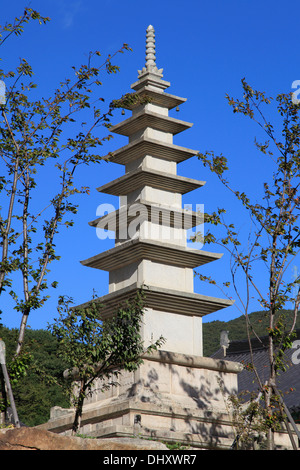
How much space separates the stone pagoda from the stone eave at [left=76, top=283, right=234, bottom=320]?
0.10ft

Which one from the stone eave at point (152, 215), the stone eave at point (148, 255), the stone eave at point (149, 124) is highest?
the stone eave at point (149, 124)

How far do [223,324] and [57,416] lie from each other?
128 feet

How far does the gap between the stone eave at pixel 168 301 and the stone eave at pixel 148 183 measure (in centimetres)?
376

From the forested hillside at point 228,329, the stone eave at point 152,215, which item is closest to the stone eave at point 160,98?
the stone eave at point 152,215

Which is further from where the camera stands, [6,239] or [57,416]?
[57,416]

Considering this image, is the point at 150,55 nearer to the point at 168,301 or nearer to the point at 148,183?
the point at 148,183

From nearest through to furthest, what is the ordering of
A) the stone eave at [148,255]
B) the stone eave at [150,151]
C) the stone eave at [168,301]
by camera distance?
the stone eave at [168,301] < the stone eave at [148,255] < the stone eave at [150,151]

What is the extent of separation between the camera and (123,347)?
16000 mm

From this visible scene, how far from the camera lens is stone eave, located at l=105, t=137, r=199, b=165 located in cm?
2230

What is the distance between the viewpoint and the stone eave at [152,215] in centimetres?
2152

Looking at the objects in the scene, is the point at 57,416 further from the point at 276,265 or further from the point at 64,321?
the point at 276,265

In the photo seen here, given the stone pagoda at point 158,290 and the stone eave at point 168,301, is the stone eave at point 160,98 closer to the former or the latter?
the stone pagoda at point 158,290

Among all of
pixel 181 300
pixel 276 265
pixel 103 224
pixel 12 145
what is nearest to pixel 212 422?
pixel 181 300

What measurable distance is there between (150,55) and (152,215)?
6.04m
